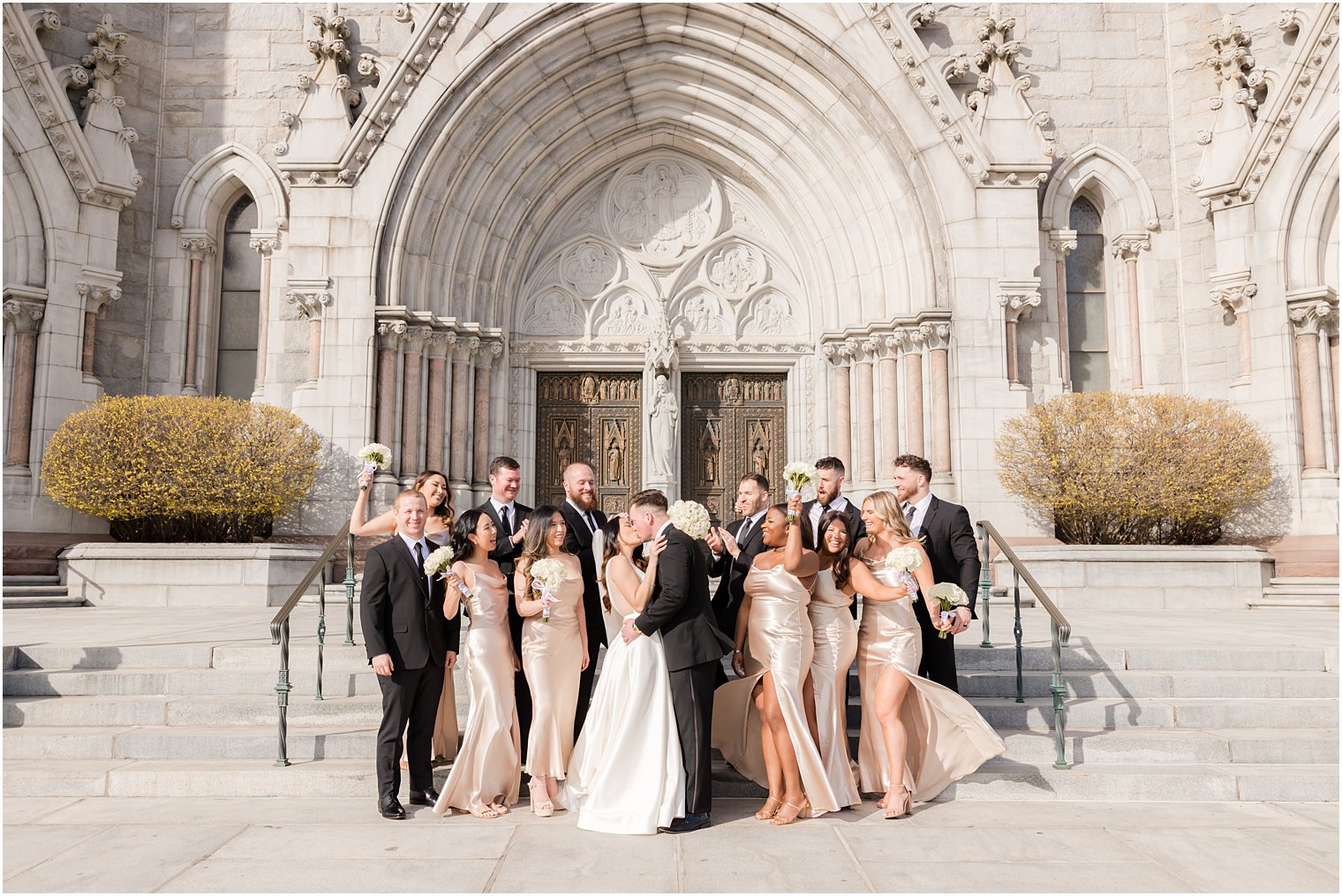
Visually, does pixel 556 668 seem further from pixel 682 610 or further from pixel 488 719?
pixel 682 610

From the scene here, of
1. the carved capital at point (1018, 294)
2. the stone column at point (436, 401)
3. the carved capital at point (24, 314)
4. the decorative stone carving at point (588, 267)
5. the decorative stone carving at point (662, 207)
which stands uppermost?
the decorative stone carving at point (662, 207)

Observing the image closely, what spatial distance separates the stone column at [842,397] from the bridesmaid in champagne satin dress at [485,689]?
8843 mm

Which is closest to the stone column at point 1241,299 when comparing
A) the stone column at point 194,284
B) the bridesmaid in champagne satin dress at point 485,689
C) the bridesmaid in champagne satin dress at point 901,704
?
the bridesmaid in champagne satin dress at point 901,704

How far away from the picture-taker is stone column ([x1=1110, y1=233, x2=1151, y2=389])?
14172 millimetres

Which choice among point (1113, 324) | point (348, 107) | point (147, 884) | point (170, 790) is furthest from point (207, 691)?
point (1113, 324)

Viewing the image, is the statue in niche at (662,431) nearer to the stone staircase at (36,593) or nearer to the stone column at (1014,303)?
the stone column at (1014,303)

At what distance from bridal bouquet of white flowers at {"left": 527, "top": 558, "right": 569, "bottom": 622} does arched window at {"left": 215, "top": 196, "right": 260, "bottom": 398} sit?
34.7 ft

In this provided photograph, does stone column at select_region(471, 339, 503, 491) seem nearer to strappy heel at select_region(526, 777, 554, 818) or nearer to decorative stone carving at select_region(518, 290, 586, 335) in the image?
decorative stone carving at select_region(518, 290, 586, 335)

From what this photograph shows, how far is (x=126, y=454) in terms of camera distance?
1141 centimetres

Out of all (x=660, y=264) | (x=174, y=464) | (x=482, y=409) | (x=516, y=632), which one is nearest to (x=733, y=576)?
(x=516, y=632)

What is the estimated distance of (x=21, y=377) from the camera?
12.8 metres

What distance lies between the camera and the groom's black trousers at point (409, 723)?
5.46 meters

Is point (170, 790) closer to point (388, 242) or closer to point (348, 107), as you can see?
point (388, 242)

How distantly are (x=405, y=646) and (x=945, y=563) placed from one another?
3.58 m
